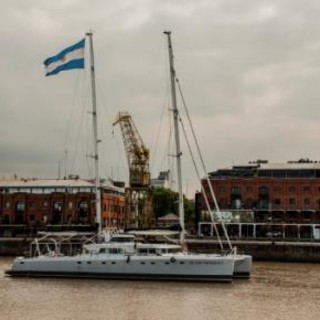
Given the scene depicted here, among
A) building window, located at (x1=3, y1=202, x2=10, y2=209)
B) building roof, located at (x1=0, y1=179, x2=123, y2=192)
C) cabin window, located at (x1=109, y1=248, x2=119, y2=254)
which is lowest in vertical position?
cabin window, located at (x1=109, y1=248, x2=119, y2=254)

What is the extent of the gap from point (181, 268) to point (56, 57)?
23700mm

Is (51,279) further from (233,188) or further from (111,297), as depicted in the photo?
(233,188)

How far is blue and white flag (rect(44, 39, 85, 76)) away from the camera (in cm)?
7025

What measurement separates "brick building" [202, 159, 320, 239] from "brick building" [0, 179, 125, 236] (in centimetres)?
2336

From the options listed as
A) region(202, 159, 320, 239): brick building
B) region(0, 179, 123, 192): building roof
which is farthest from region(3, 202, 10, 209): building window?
region(202, 159, 320, 239): brick building

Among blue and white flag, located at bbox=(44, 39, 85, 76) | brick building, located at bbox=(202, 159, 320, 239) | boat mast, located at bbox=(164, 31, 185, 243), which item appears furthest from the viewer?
brick building, located at bbox=(202, 159, 320, 239)

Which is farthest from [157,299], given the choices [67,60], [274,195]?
[274,195]

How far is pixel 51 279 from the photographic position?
211 ft

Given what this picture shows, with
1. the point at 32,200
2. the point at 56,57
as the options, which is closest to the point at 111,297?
the point at 56,57

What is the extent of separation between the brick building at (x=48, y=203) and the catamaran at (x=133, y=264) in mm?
74282

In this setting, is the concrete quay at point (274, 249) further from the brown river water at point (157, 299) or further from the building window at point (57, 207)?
the building window at point (57, 207)

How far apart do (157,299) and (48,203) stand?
9607 centimetres

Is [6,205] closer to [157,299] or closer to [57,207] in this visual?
[57,207]

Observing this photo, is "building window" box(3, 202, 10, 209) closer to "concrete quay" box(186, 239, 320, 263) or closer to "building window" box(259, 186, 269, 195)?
"building window" box(259, 186, 269, 195)
